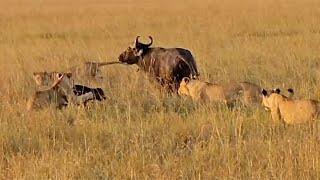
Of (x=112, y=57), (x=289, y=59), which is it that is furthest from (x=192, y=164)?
(x=112, y=57)

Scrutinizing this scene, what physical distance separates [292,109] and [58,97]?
3.20m

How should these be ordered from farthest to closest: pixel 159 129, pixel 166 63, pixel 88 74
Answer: pixel 88 74
pixel 166 63
pixel 159 129

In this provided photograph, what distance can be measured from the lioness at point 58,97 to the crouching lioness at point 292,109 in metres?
2.63

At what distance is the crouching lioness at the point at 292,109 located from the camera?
7215 mm

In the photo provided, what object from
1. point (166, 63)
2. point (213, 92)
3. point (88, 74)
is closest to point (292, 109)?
point (213, 92)

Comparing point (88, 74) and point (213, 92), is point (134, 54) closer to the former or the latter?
point (88, 74)

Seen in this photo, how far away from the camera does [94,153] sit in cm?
628

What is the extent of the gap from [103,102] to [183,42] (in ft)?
29.8

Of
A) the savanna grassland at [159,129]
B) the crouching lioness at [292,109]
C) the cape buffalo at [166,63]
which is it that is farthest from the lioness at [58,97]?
the crouching lioness at [292,109]

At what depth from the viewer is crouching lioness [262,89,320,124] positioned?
284 inches

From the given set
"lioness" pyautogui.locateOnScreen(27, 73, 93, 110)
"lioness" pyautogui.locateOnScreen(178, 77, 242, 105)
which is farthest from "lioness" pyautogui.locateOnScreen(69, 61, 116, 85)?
"lioness" pyautogui.locateOnScreen(178, 77, 242, 105)

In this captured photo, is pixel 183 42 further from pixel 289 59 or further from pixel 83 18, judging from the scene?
pixel 83 18

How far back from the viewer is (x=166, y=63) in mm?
10711

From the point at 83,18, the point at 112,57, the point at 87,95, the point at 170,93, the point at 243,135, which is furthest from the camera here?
the point at 83,18
